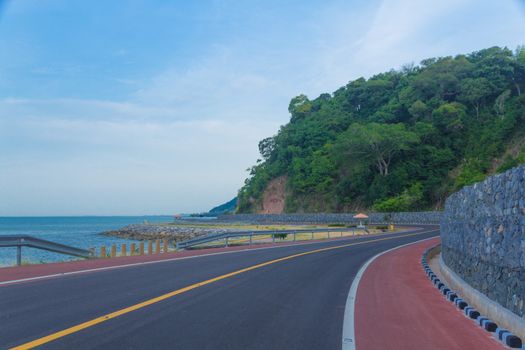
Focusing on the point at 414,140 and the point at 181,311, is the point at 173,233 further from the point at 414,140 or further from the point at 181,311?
the point at 181,311

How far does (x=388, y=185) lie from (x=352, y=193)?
10.2 metres

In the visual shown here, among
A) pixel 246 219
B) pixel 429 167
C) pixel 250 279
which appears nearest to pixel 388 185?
pixel 429 167

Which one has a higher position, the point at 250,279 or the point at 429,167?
the point at 429,167

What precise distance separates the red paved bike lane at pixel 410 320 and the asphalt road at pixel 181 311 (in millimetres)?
487

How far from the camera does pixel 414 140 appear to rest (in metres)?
81.0

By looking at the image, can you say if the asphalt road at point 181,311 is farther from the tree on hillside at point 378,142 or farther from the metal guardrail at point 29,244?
the tree on hillside at point 378,142

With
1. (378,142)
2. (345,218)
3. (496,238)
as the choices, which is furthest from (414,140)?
(496,238)

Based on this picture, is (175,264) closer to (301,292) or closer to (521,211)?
(301,292)

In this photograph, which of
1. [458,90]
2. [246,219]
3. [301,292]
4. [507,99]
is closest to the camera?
[301,292]

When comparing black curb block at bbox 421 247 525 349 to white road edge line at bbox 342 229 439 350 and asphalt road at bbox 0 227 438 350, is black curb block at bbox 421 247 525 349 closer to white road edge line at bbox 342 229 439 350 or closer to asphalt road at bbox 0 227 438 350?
white road edge line at bbox 342 229 439 350

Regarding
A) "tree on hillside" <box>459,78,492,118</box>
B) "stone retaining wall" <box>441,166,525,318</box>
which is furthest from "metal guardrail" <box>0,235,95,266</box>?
"tree on hillside" <box>459,78,492,118</box>

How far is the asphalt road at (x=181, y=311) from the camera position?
20.4 ft

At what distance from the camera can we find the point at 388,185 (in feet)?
278

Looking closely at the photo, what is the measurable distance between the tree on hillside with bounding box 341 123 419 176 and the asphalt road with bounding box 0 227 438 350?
72.0 metres
